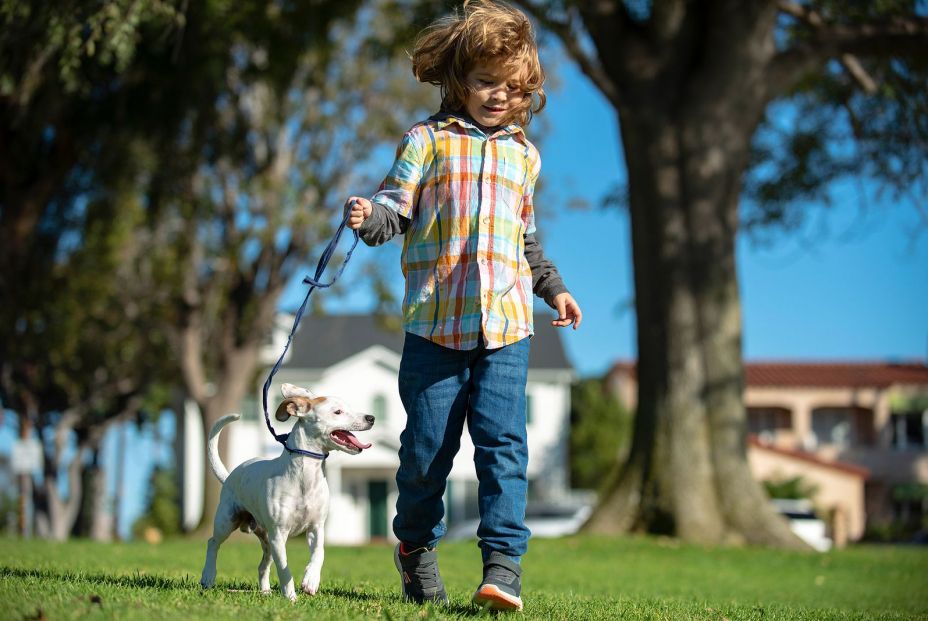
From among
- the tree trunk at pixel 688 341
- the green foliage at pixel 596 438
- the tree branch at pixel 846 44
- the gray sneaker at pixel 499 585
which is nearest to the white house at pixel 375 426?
the green foliage at pixel 596 438

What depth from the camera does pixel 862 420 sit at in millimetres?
49969

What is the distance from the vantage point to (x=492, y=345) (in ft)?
13.8

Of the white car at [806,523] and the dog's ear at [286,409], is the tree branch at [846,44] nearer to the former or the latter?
the dog's ear at [286,409]

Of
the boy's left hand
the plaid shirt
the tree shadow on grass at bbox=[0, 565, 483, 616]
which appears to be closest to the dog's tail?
the tree shadow on grass at bbox=[0, 565, 483, 616]

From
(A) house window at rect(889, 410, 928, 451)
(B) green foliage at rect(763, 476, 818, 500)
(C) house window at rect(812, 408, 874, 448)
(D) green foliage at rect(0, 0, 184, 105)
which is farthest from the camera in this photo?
(C) house window at rect(812, 408, 874, 448)

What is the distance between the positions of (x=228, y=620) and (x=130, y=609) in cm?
33

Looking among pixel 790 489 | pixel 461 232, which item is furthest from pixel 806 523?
pixel 461 232

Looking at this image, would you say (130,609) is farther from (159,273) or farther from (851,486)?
(851,486)

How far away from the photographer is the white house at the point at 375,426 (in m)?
42.9

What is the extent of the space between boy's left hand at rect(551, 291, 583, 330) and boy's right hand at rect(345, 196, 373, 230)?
89cm

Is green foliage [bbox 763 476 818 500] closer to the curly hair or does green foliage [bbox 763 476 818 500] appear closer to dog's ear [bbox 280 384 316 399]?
the curly hair

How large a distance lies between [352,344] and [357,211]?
142 ft

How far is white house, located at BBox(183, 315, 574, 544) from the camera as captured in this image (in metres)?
42.9

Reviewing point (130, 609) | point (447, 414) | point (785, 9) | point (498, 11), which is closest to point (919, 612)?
point (447, 414)
